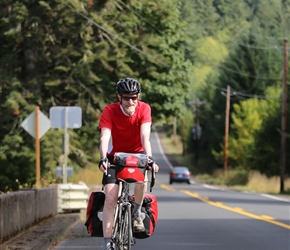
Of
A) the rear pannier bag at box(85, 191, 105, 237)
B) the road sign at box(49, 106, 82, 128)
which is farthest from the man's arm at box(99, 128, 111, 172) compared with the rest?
the road sign at box(49, 106, 82, 128)

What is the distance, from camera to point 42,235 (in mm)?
15344

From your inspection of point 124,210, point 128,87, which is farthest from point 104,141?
point 124,210

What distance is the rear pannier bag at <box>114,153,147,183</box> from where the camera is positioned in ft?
34.7

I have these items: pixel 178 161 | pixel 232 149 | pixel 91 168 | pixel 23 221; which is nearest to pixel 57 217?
pixel 23 221

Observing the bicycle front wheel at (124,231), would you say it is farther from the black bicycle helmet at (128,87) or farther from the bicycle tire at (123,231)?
the black bicycle helmet at (128,87)

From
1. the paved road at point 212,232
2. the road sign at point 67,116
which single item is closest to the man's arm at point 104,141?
the paved road at point 212,232

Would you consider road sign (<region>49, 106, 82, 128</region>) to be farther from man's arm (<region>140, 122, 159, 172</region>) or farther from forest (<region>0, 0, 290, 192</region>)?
forest (<region>0, 0, 290, 192</region>)

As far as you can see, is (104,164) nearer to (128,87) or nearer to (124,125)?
(124,125)

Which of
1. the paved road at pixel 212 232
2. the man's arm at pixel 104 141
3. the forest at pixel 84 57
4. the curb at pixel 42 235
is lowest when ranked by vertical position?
the paved road at pixel 212 232

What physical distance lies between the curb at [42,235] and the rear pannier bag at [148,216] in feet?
7.16

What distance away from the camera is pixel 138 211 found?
36.5 ft

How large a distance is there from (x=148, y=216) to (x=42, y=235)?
420cm

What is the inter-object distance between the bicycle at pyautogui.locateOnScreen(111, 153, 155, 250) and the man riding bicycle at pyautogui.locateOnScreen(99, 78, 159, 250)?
2.5 inches

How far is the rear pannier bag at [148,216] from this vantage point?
37.2ft
